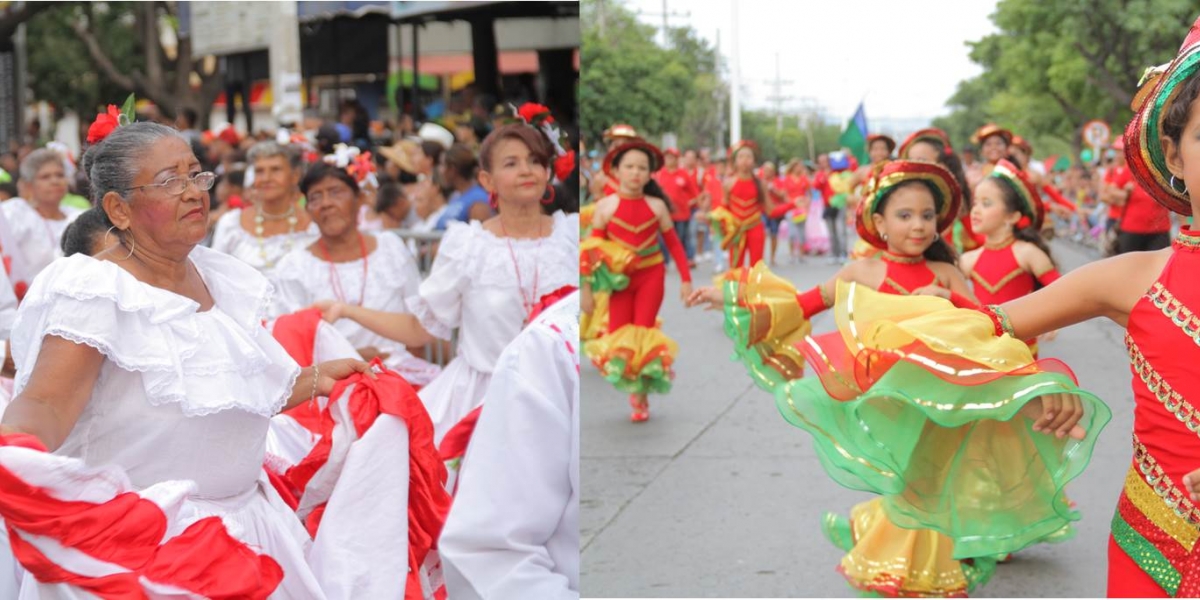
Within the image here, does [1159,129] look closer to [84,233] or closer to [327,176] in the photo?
[84,233]

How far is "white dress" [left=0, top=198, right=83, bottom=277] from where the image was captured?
923 cm

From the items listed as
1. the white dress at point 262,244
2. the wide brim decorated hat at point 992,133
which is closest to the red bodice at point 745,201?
the wide brim decorated hat at point 992,133

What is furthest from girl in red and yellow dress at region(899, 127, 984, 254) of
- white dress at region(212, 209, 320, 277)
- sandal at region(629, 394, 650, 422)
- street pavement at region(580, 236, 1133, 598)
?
white dress at region(212, 209, 320, 277)

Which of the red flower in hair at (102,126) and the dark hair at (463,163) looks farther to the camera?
the dark hair at (463,163)

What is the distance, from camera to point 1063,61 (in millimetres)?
35406

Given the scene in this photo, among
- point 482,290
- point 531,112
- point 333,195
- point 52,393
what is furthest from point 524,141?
point 52,393

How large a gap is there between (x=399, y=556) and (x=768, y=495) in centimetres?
339

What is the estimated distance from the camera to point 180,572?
122 inches

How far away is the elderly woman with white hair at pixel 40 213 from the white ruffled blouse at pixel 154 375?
20.4ft

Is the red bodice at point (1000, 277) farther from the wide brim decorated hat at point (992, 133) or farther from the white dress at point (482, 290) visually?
the wide brim decorated hat at point (992, 133)

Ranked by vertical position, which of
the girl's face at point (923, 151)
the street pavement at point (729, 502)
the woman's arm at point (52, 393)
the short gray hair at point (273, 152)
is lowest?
the street pavement at point (729, 502)

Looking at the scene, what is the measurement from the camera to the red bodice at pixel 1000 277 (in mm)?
6738

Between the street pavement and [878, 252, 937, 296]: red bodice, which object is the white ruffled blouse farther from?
[878, 252, 937, 296]: red bodice

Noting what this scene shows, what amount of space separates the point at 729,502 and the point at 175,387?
13.3 ft
